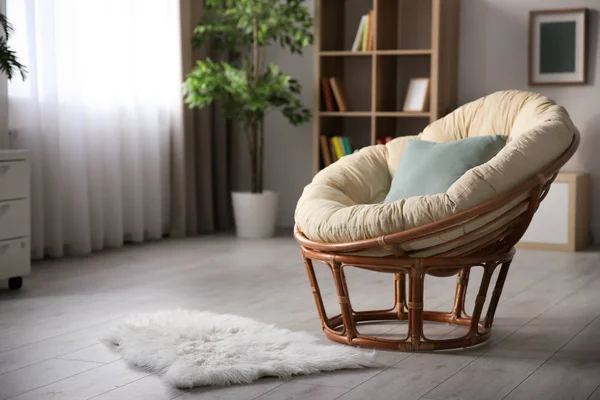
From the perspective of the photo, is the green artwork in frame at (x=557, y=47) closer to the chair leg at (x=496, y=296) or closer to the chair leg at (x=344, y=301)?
the chair leg at (x=496, y=296)

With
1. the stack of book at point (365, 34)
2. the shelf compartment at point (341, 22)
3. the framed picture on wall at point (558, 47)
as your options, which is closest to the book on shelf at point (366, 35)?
the stack of book at point (365, 34)

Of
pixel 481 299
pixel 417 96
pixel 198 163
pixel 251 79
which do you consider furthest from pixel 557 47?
pixel 481 299

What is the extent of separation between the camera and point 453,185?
258cm

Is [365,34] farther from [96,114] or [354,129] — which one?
[96,114]

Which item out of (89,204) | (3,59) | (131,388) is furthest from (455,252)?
(89,204)

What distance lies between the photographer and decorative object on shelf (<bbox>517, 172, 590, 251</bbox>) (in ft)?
16.3

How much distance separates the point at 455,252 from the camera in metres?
2.64

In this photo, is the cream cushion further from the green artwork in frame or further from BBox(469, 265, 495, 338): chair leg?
the green artwork in frame

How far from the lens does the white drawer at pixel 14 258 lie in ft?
12.1

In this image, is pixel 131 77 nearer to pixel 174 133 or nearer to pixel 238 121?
pixel 174 133

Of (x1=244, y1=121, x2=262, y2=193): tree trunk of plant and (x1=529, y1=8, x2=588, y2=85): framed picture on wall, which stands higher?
(x1=529, y1=8, x2=588, y2=85): framed picture on wall

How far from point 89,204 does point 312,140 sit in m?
1.77

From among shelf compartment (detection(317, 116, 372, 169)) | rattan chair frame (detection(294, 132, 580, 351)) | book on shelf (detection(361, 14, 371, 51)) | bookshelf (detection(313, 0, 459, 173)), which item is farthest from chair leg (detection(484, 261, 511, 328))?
shelf compartment (detection(317, 116, 372, 169))

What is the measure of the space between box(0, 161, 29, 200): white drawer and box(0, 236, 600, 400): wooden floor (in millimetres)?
422
